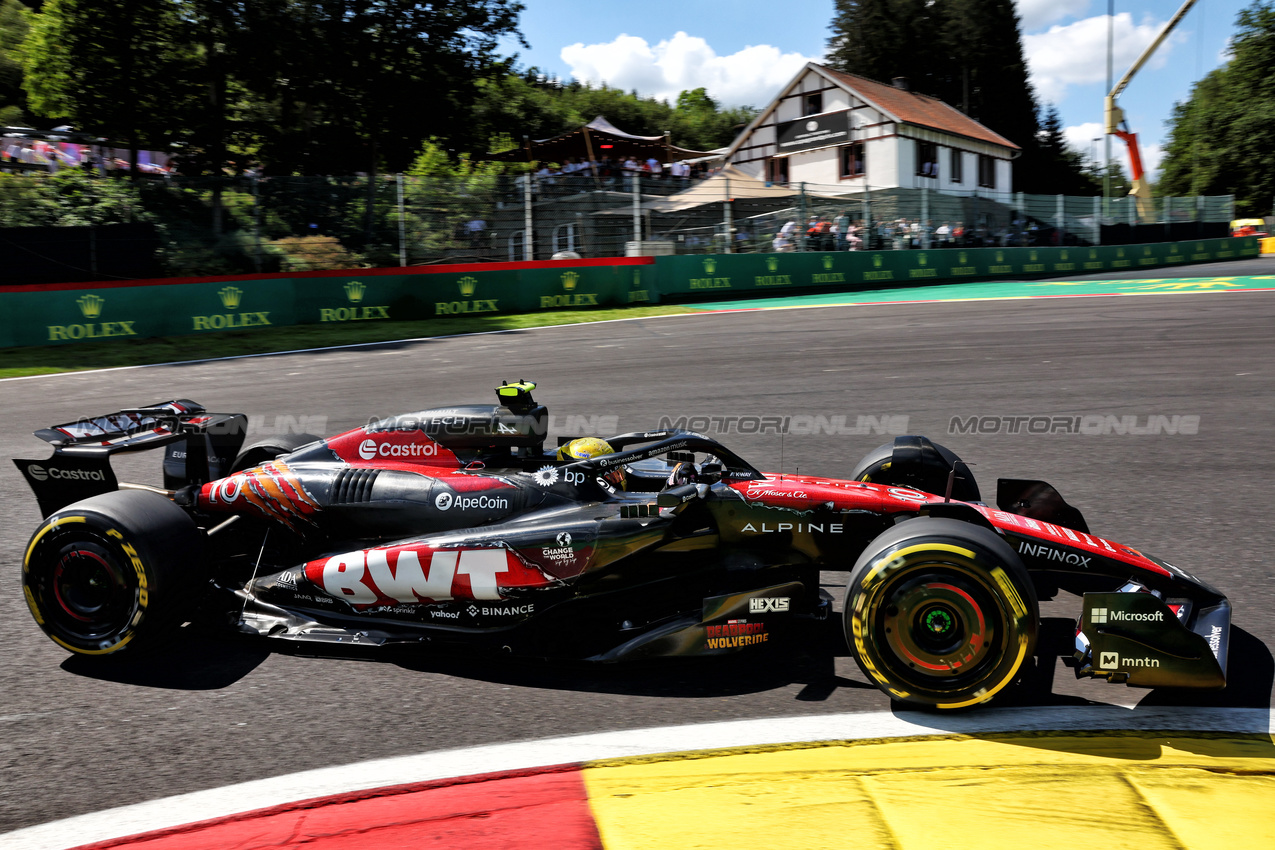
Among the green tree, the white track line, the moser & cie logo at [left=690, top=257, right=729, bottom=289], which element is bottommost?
the white track line

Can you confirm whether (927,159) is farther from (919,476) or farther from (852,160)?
(919,476)

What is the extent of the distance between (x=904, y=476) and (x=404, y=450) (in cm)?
245

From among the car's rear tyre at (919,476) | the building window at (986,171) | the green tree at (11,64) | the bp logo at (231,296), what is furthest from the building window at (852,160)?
the car's rear tyre at (919,476)

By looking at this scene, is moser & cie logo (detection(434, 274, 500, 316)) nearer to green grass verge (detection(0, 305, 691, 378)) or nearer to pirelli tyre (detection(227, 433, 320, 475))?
green grass verge (detection(0, 305, 691, 378))

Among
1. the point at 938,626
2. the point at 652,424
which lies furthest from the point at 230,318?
the point at 938,626

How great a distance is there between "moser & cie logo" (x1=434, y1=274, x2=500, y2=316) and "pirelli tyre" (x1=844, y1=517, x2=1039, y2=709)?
15674mm

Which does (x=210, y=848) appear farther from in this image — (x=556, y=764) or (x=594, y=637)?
(x=594, y=637)

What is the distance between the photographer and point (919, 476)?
459 centimetres

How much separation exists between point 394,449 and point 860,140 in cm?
3944

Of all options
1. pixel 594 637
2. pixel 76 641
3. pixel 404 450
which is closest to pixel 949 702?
pixel 594 637

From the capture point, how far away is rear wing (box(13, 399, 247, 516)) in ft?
14.3

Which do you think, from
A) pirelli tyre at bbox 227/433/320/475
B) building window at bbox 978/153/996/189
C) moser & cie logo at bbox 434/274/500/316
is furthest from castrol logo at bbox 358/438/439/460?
building window at bbox 978/153/996/189

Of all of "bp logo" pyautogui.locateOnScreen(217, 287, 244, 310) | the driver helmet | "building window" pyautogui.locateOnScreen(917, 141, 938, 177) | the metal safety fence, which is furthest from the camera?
"building window" pyautogui.locateOnScreen(917, 141, 938, 177)

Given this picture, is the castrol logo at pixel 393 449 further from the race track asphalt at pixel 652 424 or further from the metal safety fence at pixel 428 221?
the metal safety fence at pixel 428 221
